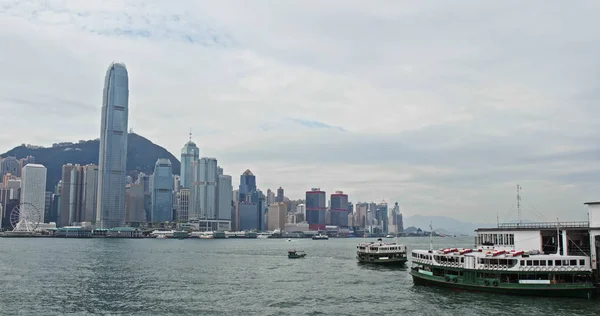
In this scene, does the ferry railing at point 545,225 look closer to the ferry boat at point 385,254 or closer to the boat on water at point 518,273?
the boat on water at point 518,273

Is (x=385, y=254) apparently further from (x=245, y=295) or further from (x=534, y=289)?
(x=534, y=289)

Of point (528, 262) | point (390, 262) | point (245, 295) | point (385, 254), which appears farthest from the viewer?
point (385, 254)

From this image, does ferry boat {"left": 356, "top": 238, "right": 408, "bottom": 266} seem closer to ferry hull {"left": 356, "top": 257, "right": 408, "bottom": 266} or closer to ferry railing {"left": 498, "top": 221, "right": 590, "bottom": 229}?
ferry hull {"left": 356, "top": 257, "right": 408, "bottom": 266}

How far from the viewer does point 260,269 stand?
115m

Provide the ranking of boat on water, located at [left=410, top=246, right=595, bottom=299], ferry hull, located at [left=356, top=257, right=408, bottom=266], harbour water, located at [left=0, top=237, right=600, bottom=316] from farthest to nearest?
ferry hull, located at [left=356, top=257, right=408, bottom=266] < boat on water, located at [left=410, top=246, right=595, bottom=299] < harbour water, located at [left=0, top=237, right=600, bottom=316]

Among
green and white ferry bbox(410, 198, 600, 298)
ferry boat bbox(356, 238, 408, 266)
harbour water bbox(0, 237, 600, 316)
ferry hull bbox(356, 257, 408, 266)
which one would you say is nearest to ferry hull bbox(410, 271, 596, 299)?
green and white ferry bbox(410, 198, 600, 298)

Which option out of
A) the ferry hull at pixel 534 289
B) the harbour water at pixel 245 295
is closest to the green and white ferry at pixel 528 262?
the ferry hull at pixel 534 289

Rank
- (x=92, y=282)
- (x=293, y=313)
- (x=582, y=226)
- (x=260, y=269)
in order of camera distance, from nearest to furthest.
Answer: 1. (x=293, y=313)
2. (x=582, y=226)
3. (x=92, y=282)
4. (x=260, y=269)

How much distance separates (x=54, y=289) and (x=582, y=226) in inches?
3044

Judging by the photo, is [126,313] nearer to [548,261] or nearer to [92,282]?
[92,282]

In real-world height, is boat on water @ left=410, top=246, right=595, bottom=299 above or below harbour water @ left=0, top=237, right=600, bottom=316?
above

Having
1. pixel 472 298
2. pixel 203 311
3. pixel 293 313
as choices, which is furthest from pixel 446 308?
pixel 203 311

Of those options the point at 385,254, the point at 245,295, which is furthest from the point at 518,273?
the point at 385,254

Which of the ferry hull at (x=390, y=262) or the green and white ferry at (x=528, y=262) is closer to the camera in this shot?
the green and white ferry at (x=528, y=262)
